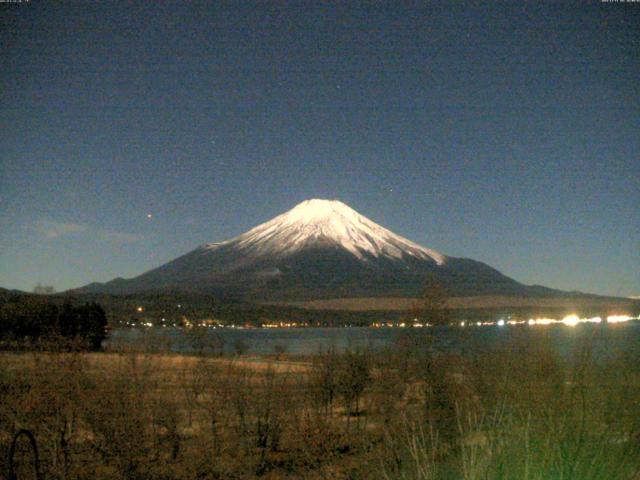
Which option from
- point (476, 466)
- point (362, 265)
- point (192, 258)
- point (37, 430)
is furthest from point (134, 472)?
point (192, 258)

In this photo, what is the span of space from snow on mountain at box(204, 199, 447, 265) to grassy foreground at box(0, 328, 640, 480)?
13903 centimetres

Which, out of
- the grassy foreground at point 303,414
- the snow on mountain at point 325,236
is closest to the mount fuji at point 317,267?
the snow on mountain at point 325,236

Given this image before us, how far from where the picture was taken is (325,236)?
160 meters

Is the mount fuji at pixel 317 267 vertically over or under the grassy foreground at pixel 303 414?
over

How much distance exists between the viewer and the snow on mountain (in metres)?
156

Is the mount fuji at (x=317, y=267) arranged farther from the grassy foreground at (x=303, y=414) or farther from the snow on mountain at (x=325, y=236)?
the grassy foreground at (x=303, y=414)

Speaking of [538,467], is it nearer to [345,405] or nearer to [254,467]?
[254,467]

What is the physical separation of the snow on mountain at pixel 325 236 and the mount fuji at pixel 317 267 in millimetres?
216

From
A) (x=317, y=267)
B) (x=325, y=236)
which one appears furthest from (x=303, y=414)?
(x=325, y=236)

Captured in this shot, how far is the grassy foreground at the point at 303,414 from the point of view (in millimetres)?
4941

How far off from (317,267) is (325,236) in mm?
15585

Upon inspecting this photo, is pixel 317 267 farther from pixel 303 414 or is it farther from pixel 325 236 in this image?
pixel 303 414

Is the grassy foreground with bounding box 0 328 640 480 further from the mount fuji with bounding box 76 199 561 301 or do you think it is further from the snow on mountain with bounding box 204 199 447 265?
the snow on mountain with bounding box 204 199 447 265

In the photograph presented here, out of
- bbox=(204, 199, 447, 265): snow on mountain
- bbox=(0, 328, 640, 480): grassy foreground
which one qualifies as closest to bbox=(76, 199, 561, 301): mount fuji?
bbox=(204, 199, 447, 265): snow on mountain
